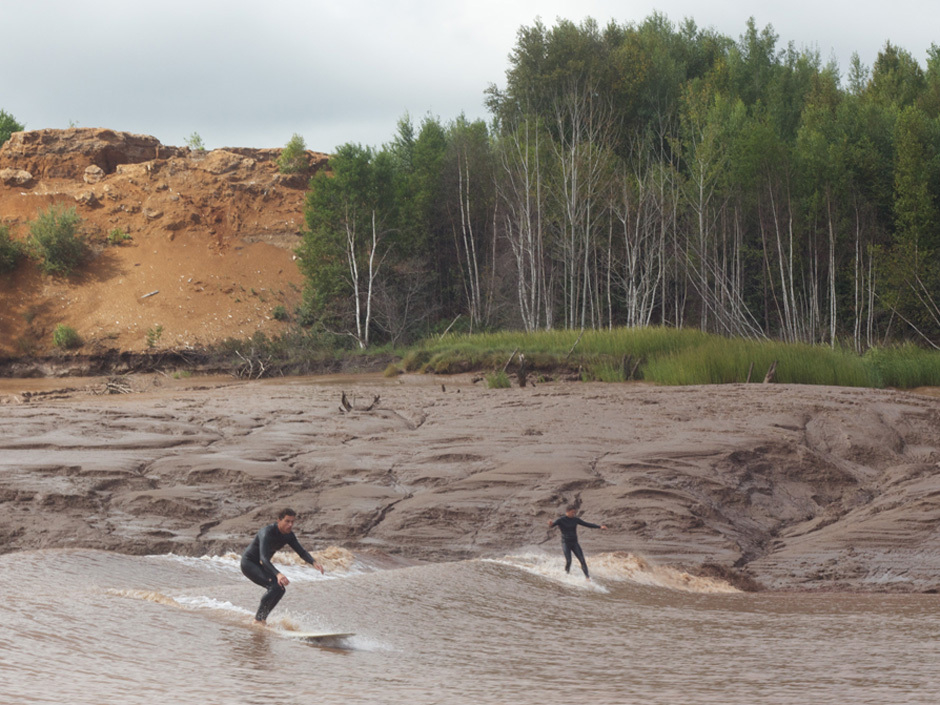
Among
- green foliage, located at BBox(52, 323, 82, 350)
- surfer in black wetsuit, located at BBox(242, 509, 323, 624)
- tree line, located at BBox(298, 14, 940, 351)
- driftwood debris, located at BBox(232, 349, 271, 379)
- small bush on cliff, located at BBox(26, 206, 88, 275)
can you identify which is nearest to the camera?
surfer in black wetsuit, located at BBox(242, 509, 323, 624)

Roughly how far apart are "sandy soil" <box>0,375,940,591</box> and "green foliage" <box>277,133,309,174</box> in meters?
35.5

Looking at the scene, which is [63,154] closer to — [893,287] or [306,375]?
[306,375]

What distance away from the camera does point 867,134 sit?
36125 mm

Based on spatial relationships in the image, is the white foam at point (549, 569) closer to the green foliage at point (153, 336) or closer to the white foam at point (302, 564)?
the white foam at point (302, 564)

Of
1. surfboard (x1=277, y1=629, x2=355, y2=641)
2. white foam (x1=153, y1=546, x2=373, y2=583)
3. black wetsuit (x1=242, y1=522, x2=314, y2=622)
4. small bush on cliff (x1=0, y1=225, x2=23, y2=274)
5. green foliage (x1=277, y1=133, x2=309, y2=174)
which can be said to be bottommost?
white foam (x1=153, y1=546, x2=373, y2=583)

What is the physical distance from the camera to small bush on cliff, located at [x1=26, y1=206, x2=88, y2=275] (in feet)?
140

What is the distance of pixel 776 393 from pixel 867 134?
23943 millimetres

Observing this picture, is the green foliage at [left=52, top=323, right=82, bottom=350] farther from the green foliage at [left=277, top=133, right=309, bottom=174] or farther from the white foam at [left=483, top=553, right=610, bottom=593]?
the white foam at [left=483, top=553, right=610, bottom=593]

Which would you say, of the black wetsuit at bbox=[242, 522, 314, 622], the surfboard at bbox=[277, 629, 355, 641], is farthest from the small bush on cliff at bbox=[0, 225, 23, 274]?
the surfboard at bbox=[277, 629, 355, 641]

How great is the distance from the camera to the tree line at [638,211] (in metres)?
34.2

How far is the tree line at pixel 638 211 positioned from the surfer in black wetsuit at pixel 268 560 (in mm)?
26798

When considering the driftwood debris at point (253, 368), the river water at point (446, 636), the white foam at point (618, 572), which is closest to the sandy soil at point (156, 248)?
the driftwood debris at point (253, 368)

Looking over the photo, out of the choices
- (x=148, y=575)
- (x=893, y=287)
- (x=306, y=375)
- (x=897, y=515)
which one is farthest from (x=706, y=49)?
(x=148, y=575)

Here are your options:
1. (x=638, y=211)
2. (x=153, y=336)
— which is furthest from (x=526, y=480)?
(x=153, y=336)
